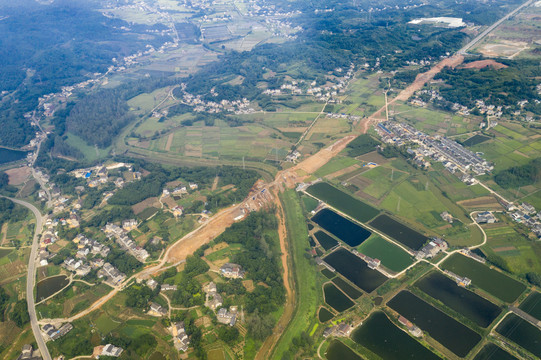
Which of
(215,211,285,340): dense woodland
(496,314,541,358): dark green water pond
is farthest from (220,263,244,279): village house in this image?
(496,314,541,358): dark green water pond

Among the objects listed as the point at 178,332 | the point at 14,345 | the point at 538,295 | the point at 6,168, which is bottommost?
the point at 6,168

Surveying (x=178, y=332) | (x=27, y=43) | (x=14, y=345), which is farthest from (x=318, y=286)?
(x=27, y=43)

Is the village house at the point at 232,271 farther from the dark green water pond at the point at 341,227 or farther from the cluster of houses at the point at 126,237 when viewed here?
the dark green water pond at the point at 341,227

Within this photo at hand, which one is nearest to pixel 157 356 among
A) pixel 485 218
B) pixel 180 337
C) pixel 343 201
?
pixel 180 337

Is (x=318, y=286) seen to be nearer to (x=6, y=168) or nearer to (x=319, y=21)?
(x=6, y=168)

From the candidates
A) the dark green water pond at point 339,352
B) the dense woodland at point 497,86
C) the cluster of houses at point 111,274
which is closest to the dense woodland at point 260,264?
the dark green water pond at point 339,352

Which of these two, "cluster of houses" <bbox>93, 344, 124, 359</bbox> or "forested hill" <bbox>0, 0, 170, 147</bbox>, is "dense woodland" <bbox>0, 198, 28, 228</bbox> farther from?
"cluster of houses" <bbox>93, 344, 124, 359</bbox>
